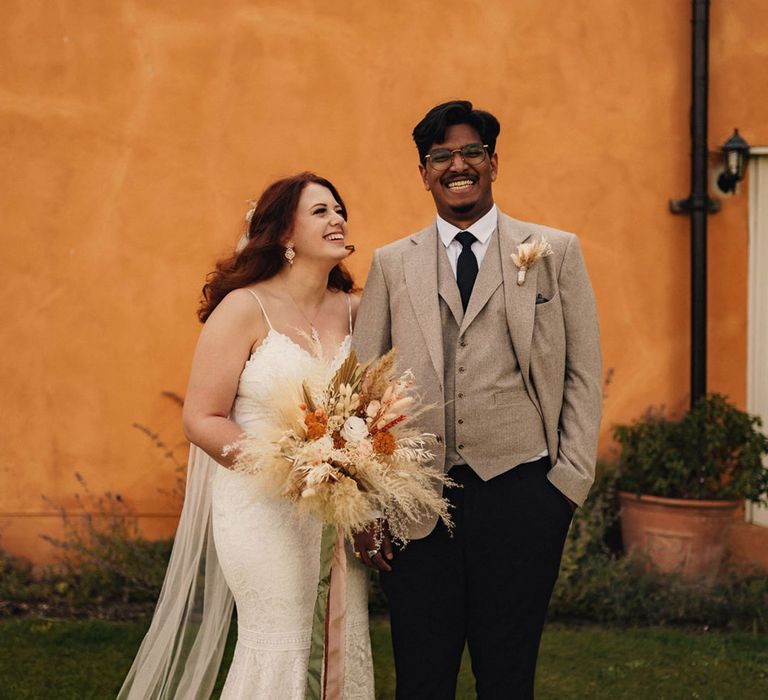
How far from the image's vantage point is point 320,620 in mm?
2818

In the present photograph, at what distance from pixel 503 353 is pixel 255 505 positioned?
3.28 ft

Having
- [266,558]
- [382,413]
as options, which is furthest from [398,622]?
[382,413]

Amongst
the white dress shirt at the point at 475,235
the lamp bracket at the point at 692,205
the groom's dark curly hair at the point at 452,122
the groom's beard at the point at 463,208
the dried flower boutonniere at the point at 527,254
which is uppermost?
the lamp bracket at the point at 692,205

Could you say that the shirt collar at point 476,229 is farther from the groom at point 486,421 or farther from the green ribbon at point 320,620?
the green ribbon at point 320,620

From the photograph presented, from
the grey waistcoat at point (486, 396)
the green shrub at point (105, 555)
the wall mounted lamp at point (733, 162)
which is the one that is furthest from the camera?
the wall mounted lamp at point (733, 162)

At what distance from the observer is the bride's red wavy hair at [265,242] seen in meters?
3.29

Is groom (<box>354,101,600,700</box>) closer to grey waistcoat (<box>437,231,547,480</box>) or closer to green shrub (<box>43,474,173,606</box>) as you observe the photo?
grey waistcoat (<box>437,231,547,480</box>)

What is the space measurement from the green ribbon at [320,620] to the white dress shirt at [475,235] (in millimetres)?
928

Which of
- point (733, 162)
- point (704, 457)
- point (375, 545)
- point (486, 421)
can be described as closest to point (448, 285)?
point (486, 421)

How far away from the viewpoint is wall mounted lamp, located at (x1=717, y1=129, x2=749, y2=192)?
5598 mm

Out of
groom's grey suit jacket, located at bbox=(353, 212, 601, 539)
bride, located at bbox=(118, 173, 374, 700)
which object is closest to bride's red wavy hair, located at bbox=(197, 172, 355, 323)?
bride, located at bbox=(118, 173, 374, 700)

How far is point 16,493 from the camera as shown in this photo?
18.5 feet

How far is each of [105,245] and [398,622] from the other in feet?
12.0

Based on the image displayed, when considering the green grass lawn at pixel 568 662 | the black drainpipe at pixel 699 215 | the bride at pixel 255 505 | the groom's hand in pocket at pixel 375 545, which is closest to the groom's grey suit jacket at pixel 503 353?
the groom's hand in pocket at pixel 375 545
